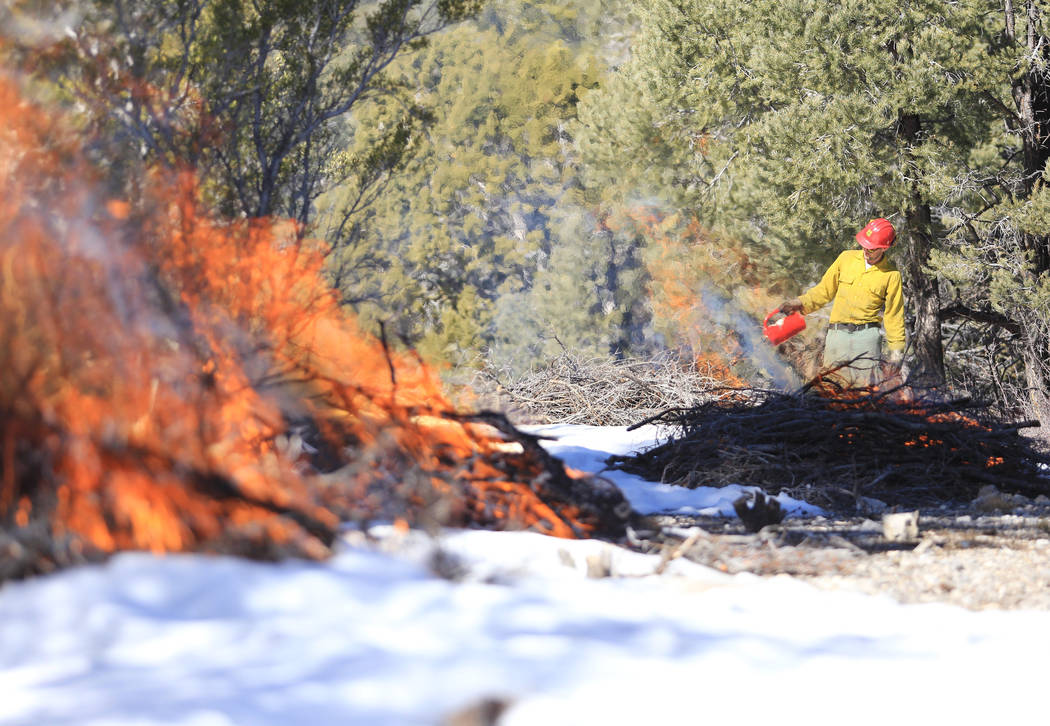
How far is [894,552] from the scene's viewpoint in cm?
401

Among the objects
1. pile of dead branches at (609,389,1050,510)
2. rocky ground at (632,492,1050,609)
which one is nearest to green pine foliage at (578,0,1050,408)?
pile of dead branches at (609,389,1050,510)

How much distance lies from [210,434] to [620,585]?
143 cm

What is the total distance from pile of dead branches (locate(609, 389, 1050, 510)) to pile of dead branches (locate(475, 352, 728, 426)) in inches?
147

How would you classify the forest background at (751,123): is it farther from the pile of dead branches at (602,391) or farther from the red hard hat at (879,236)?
the pile of dead branches at (602,391)

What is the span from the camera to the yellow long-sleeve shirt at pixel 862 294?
738 centimetres

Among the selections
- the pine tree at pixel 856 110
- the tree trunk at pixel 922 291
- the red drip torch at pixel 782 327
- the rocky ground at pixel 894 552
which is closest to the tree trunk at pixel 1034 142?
the pine tree at pixel 856 110

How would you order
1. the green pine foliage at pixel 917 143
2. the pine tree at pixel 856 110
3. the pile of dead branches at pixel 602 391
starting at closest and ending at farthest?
1. the pile of dead branches at pixel 602 391
2. the green pine foliage at pixel 917 143
3. the pine tree at pixel 856 110

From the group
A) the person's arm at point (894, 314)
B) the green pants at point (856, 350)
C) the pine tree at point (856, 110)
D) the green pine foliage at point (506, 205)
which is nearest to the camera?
the person's arm at point (894, 314)

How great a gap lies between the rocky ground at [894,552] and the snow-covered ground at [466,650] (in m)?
0.34

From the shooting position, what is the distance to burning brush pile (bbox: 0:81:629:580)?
111 inches

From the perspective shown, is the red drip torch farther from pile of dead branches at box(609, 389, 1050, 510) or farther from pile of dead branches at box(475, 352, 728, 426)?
pile of dead branches at box(475, 352, 728, 426)

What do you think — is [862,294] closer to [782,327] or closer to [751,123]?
[782,327]

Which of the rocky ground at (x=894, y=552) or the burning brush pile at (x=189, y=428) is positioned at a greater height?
the burning brush pile at (x=189, y=428)

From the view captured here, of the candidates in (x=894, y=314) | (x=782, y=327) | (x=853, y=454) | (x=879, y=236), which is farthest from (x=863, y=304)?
(x=853, y=454)
